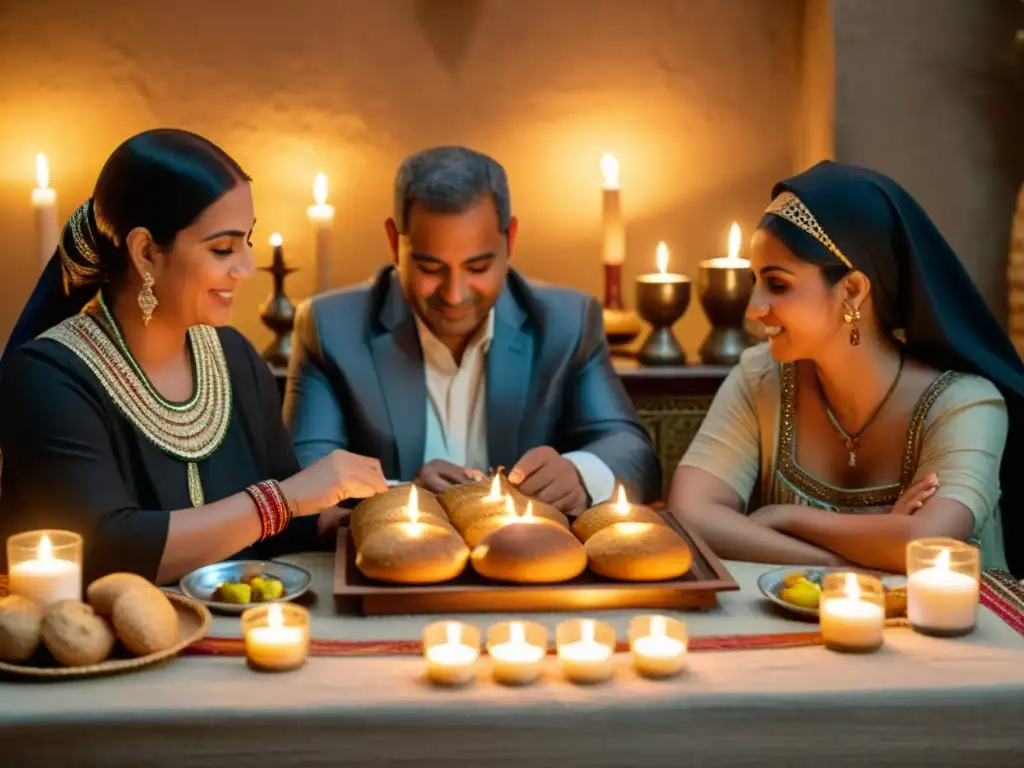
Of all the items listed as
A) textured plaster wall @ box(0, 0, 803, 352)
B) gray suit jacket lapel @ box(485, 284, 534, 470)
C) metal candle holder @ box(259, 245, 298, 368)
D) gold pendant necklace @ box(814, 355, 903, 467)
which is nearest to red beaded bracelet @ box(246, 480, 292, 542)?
gray suit jacket lapel @ box(485, 284, 534, 470)

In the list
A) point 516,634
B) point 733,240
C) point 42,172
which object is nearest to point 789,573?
point 516,634

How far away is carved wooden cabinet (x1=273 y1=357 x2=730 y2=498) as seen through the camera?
4598 millimetres

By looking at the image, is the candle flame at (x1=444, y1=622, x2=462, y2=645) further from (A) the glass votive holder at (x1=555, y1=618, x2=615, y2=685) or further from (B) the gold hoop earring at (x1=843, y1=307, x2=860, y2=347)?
(B) the gold hoop earring at (x1=843, y1=307, x2=860, y2=347)

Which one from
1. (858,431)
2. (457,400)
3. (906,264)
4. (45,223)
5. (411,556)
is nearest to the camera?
(411,556)

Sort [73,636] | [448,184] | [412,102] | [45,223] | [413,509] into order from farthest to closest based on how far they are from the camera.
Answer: [412,102] < [45,223] < [448,184] < [413,509] < [73,636]

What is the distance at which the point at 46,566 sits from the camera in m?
2.33

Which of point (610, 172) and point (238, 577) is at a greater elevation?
point (610, 172)

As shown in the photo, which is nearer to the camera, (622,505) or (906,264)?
(622,505)

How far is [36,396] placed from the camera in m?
2.75

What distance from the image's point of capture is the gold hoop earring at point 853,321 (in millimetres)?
3152

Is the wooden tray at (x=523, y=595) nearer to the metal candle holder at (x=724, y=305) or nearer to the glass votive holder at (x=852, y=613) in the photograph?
the glass votive holder at (x=852, y=613)

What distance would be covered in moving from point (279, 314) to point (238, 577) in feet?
6.98

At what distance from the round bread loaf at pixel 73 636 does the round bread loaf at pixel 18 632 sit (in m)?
0.02

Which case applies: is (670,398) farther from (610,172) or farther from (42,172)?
(42,172)
